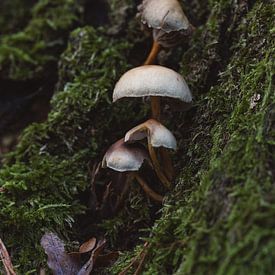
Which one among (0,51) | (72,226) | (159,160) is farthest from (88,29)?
(72,226)

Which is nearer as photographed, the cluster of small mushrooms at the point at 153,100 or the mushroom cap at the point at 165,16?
→ the cluster of small mushrooms at the point at 153,100

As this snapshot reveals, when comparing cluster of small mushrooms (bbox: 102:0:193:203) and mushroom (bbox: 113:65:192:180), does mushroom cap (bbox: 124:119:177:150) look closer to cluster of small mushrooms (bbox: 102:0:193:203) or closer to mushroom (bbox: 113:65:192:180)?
cluster of small mushrooms (bbox: 102:0:193:203)

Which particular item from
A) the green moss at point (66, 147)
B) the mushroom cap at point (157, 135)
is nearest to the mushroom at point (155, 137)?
the mushroom cap at point (157, 135)

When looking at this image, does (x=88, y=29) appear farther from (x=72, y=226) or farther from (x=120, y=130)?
(x=72, y=226)

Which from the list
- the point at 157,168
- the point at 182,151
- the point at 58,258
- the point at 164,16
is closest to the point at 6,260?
the point at 58,258

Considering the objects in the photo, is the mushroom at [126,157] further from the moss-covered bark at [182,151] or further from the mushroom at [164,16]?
the mushroom at [164,16]

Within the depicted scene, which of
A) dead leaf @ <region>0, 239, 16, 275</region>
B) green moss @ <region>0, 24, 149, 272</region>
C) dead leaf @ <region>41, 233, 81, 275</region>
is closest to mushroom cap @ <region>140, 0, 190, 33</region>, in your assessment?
green moss @ <region>0, 24, 149, 272</region>
